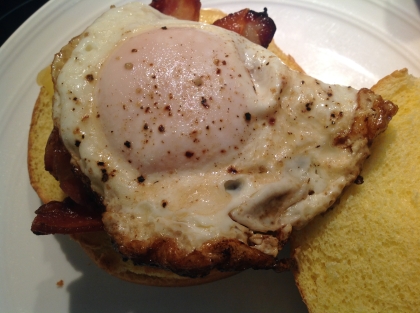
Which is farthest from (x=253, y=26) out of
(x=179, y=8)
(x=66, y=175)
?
(x=66, y=175)

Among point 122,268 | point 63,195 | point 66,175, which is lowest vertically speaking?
point 122,268

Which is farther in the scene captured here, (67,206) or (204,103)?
(67,206)

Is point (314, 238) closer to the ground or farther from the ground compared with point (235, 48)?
closer to the ground

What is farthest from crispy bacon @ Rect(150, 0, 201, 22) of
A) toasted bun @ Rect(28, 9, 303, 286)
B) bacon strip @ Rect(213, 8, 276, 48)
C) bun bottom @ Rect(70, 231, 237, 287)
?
bun bottom @ Rect(70, 231, 237, 287)

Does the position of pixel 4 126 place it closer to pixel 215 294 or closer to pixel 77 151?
pixel 77 151

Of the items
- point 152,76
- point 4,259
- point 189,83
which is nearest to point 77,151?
point 152,76

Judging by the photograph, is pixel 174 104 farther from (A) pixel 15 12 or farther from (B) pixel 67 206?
(A) pixel 15 12
